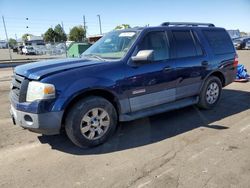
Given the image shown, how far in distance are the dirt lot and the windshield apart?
1.42 m

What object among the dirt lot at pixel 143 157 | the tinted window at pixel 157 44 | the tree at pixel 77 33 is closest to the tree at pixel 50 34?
the tree at pixel 77 33

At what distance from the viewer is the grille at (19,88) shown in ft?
12.2

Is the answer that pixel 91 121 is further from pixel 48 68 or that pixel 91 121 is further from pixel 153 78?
pixel 153 78

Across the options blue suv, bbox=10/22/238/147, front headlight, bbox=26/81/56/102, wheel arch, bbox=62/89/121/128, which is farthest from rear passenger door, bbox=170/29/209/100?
front headlight, bbox=26/81/56/102

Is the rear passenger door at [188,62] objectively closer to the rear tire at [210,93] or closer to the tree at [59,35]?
the rear tire at [210,93]

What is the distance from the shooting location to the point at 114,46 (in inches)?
189

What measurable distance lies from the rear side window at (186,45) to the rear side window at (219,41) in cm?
54

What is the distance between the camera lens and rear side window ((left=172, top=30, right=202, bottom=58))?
201 inches

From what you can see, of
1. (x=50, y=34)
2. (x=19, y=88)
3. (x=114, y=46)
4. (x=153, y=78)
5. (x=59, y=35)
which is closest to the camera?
(x=19, y=88)

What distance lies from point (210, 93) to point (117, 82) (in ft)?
9.01

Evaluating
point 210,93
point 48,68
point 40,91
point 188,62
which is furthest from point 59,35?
point 40,91

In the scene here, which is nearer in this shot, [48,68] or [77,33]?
[48,68]

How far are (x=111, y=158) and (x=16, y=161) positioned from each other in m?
1.37

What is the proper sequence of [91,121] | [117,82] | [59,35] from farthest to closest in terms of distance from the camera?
1. [59,35]
2. [117,82]
3. [91,121]
